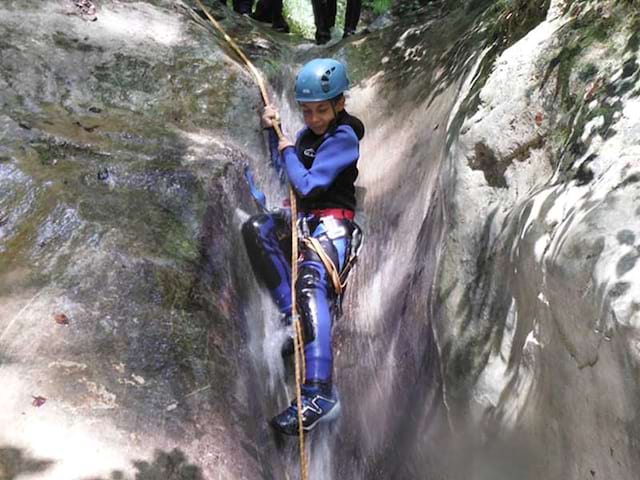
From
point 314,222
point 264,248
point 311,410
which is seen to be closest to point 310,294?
point 264,248

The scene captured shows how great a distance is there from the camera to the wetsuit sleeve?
5488 mm

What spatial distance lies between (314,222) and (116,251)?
6.00ft

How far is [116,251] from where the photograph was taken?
15.0 feet

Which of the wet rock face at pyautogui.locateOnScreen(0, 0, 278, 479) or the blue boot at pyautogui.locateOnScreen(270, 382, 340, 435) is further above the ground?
the wet rock face at pyautogui.locateOnScreen(0, 0, 278, 479)

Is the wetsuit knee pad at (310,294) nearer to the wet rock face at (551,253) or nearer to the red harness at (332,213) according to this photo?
the red harness at (332,213)

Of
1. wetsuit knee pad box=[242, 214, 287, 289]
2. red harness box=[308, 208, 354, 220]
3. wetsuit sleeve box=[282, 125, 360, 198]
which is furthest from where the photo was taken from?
red harness box=[308, 208, 354, 220]

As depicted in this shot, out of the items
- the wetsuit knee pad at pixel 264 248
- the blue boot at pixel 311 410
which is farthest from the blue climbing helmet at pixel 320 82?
the blue boot at pixel 311 410

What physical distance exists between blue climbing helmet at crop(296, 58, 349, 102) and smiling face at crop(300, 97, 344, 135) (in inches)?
3.2

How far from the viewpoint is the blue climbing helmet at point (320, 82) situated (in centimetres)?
556

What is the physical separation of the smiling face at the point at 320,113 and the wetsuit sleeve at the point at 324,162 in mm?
183

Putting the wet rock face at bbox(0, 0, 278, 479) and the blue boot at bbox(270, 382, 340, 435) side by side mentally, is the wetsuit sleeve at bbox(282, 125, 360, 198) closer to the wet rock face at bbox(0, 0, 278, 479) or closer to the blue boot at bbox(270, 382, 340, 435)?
the wet rock face at bbox(0, 0, 278, 479)

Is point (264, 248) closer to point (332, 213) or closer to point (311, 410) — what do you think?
point (332, 213)

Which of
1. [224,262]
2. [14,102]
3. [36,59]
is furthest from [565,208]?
[36,59]

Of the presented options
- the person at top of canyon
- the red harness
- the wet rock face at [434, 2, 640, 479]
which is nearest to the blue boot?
the person at top of canyon
